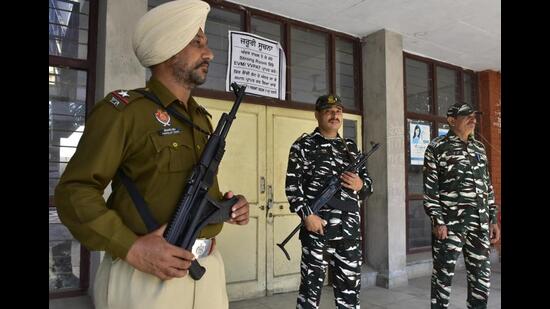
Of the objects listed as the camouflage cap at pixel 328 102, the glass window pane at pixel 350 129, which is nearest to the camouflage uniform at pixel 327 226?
the camouflage cap at pixel 328 102

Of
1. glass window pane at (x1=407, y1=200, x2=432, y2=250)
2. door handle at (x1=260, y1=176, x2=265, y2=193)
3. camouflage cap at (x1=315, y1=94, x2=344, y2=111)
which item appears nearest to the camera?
camouflage cap at (x1=315, y1=94, x2=344, y2=111)

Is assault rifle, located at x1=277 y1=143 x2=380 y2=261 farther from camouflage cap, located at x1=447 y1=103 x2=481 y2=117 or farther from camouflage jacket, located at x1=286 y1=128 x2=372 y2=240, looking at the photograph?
camouflage cap, located at x1=447 y1=103 x2=481 y2=117

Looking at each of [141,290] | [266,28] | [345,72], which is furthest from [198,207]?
[345,72]

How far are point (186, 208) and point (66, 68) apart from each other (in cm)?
257

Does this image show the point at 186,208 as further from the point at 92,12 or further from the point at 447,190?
the point at 92,12

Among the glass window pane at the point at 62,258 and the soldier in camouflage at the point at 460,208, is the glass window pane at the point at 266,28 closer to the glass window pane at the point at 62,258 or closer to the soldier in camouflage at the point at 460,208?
the soldier in camouflage at the point at 460,208

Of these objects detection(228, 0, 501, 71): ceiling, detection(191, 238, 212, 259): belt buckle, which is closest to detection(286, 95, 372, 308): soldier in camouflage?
detection(191, 238, 212, 259): belt buckle

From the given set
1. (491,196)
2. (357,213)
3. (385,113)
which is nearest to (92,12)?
(357,213)

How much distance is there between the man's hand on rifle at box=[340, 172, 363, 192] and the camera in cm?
262

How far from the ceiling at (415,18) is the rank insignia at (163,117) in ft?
9.72

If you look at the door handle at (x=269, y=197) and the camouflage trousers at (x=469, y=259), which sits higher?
the door handle at (x=269, y=197)

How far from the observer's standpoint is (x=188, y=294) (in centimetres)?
114

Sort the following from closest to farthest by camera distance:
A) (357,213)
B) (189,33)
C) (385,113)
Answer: (189,33)
(357,213)
(385,113)

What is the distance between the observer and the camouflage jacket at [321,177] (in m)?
2.61
